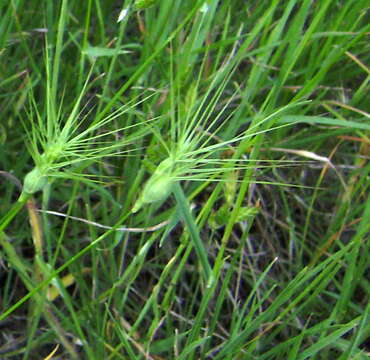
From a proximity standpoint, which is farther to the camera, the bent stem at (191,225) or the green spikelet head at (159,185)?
the bent stem at (191,225)

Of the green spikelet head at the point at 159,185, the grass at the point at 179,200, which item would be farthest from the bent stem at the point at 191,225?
the green spikelet head at the point at 159,185

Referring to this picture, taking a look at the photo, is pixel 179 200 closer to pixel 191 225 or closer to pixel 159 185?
pixel 191 225

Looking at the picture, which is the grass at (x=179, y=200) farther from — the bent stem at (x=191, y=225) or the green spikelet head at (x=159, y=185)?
the green spikelet head at (x=159, y=185)

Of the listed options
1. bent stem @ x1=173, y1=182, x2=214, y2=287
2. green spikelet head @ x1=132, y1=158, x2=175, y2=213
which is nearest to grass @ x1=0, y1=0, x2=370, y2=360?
bent stem @ x1=173, y1=182, x2=214, y2=287

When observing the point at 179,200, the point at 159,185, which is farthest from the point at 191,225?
the point at 159,185

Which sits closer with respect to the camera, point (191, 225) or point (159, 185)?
point (159, 185)

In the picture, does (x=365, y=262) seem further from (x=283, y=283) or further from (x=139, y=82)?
(x=139, y=82)

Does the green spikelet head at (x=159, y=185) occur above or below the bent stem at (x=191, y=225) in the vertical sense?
above

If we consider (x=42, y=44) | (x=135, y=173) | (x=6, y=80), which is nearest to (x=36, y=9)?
(x=42, y=44)
